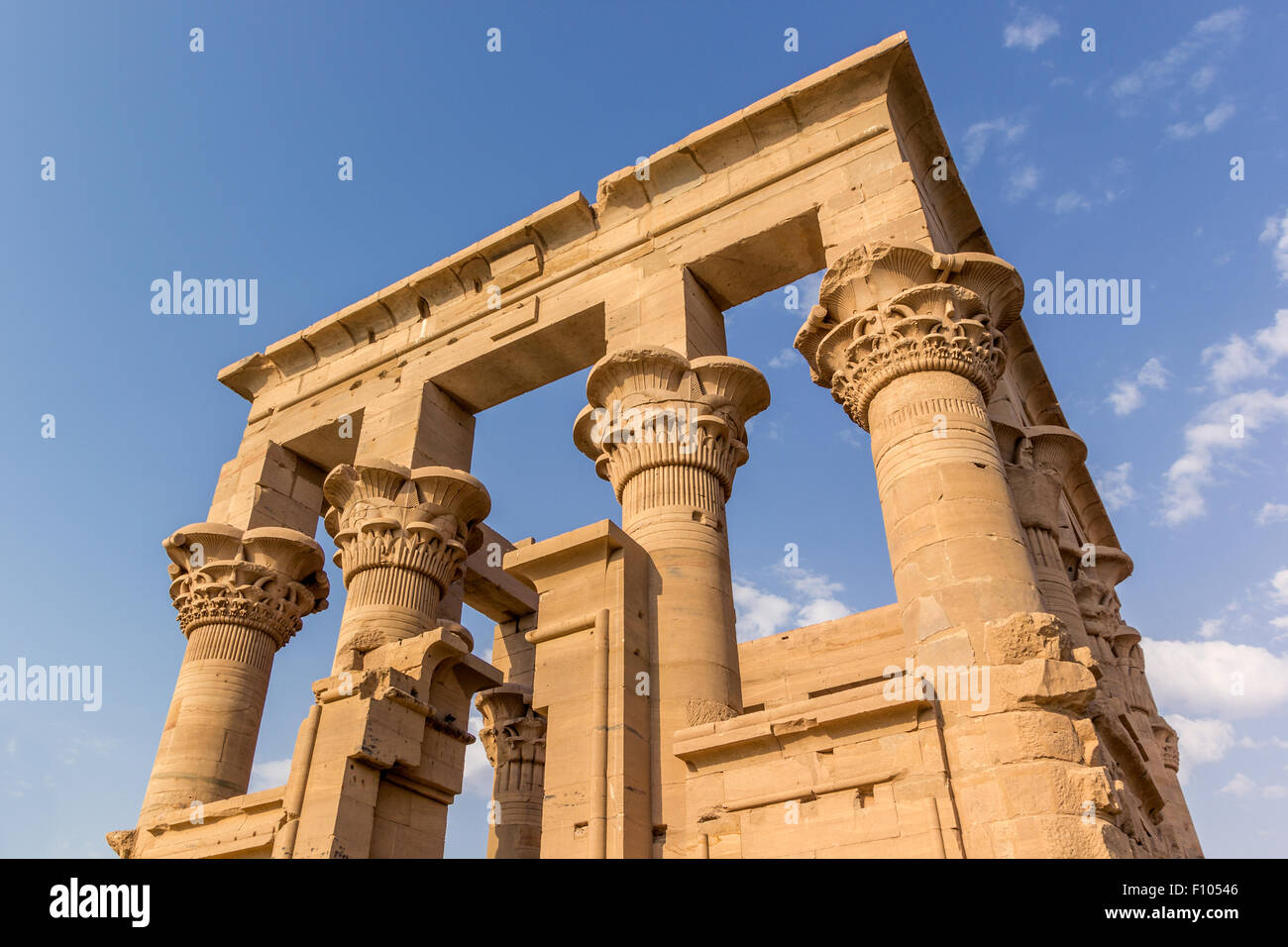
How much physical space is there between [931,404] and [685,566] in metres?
2.81

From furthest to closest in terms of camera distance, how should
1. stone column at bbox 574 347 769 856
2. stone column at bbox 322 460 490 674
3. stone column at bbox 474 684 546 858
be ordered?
stone column at bbox 474 684 546 858
stone column at bbox 322 460 490 674
stone column at bbox 574 347 769 856

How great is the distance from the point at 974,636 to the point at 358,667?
6.78 metres

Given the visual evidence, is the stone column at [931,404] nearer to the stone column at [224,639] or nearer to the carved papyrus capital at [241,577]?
the carved papyrus capital at [241,577]

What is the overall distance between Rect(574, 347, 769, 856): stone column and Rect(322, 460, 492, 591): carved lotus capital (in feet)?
7.22

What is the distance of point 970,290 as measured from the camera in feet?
32.6

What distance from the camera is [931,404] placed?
9156mm

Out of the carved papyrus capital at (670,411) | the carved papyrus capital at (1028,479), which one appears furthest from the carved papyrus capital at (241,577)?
the carved papyrus capital at (1028,479)

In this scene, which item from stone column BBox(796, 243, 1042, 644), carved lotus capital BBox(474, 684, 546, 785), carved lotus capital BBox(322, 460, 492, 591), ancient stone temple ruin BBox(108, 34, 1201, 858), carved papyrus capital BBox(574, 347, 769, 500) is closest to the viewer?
ancient stone temple ruin BBox(108, 34, 1201, 858)

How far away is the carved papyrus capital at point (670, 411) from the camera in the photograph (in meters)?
10.4

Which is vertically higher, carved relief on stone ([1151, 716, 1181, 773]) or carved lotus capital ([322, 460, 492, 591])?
carved lotus capital ([322, 460, 492, 591])

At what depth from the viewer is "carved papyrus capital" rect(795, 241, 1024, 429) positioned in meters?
9.48

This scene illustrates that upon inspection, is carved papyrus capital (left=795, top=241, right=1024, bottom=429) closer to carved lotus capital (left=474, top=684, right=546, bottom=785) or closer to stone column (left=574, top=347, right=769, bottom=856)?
stone column (left=574, top=347, right=769, bottom=856)

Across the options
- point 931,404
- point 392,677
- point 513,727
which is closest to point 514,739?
point 513,727

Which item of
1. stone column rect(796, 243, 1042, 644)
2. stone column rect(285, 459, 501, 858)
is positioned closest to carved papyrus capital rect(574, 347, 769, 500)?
stone column rect(796, 243, 1042, 644)
